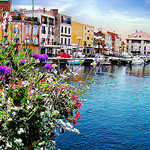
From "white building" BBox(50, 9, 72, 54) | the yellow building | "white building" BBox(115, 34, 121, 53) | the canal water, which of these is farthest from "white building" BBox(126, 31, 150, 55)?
the canal water

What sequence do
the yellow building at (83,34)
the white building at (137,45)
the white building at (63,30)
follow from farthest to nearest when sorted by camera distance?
the white building at (137,45)
the yellow building at (83,34)
the white building at (63,30)

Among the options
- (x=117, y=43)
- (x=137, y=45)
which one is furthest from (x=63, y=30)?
(x=137, y=45)

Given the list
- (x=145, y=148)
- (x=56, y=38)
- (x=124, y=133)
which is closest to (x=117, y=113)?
(x=124, y=133)

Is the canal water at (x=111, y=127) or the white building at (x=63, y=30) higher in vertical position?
the white building at (x=63, y=30)

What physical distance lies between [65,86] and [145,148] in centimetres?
478

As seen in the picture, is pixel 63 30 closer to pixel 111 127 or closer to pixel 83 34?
pixel 83 34

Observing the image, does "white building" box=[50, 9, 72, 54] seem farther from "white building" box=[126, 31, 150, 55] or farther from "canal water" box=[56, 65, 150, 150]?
"white building" box=[126, 31, 150, 55]

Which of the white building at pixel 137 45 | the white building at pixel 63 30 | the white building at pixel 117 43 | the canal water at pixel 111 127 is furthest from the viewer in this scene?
the white building at pixel 137 45

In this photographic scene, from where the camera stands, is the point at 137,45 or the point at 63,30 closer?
the point at 63,30

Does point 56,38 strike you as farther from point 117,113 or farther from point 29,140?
point 29,140

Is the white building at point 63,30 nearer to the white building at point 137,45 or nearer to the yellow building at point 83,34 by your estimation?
the yellow building at point 83,34

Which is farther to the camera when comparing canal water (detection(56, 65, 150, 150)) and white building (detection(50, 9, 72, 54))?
white building (detection(50, 9, 72, 54))

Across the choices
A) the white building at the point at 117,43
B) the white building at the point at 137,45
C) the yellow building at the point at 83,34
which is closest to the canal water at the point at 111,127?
the yellow building at the point at 83,34

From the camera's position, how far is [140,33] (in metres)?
129
